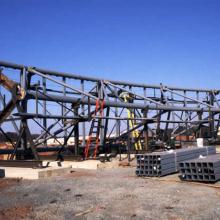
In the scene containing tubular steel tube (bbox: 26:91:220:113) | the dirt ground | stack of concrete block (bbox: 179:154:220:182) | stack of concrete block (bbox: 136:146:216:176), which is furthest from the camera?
tubular steel tube (bbox: 26:91:220:113)

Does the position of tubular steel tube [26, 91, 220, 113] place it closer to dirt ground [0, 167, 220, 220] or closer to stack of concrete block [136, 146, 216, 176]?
dirt ground [0, 167, 220, 220]

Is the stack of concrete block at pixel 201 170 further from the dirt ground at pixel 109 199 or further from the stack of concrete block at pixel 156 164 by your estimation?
the stack of concrete block at pixel 156 164

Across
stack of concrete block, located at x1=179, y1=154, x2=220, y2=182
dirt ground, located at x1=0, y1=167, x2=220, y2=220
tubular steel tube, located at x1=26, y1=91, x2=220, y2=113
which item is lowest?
dirt ground, located at x1=0, y1=167, x2=220, y2=220

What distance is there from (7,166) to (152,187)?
783 centimetres

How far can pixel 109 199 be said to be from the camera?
26.9 ft

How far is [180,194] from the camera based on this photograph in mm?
8492

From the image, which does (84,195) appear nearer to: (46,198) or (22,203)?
(46,198)

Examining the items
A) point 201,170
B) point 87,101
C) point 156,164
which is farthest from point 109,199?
point 87,101

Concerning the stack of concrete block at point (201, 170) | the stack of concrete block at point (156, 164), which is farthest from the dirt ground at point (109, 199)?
the stack of concrete block at point (156, 164)

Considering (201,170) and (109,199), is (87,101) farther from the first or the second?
(109,199)

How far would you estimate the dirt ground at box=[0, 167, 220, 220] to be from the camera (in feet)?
22.1

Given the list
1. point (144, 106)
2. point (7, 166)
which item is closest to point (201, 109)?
point (144, 106)

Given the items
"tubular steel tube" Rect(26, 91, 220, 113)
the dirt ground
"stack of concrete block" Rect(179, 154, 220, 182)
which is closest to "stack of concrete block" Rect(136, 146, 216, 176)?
the dirt ground

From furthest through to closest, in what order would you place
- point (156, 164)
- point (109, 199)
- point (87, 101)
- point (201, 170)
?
point (87, 101), point (156, 164), point (201, 170), point (109, 199)
